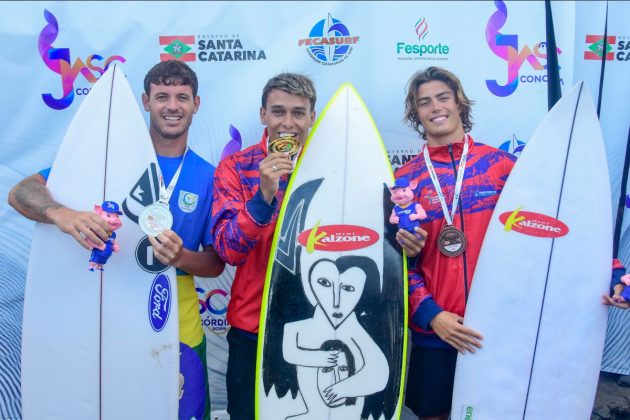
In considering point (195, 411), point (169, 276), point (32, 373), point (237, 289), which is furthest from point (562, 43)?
point (32, 373)

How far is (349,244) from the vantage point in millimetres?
2305

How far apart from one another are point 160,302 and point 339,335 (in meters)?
0.77

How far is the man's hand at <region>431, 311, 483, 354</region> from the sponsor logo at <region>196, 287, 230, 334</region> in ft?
4.50

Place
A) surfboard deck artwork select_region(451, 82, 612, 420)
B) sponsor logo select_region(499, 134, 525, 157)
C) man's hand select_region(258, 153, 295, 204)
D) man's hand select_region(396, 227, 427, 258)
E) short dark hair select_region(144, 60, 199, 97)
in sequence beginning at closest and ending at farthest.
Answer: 1. man's hand select_region(258, 153, 295, 204)
2. man's hand select_region(396, 227, 427, 258)
3. surfboard deck artwork select_region(451, 82, 612, 420)
4. short dark hair select_region(144, 60, 199, 97)
5. sponsor logo select_region(499, 134, 525, 157)

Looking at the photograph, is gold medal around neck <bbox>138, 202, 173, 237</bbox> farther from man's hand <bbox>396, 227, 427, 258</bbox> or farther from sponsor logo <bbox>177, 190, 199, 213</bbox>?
man's hand <bbox>396, 227, 427, 258</bbox>

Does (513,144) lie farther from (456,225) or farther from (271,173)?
(271,173)

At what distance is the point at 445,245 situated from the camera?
217cm

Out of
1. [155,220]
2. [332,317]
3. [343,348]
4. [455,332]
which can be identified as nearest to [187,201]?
[155,220]

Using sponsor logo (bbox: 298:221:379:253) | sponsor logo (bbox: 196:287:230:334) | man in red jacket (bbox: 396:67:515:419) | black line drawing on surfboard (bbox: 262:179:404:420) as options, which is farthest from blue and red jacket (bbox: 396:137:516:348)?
sponsor logo (bbox: 196:287:230:334)

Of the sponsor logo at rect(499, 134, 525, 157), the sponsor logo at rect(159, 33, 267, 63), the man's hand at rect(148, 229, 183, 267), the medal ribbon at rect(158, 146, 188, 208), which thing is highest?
the sponsor logo at rect(159, 33, 267, 63)

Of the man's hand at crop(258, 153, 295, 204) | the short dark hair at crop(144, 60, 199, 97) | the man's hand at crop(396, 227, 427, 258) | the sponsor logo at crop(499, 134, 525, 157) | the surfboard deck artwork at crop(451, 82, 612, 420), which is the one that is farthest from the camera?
the sponsor logo at crop(499, 134, 525, 157)

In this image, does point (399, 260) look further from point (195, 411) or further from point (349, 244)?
point (195, 411)

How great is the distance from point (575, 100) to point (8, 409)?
→ 333 cm

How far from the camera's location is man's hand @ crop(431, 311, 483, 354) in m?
2.15
